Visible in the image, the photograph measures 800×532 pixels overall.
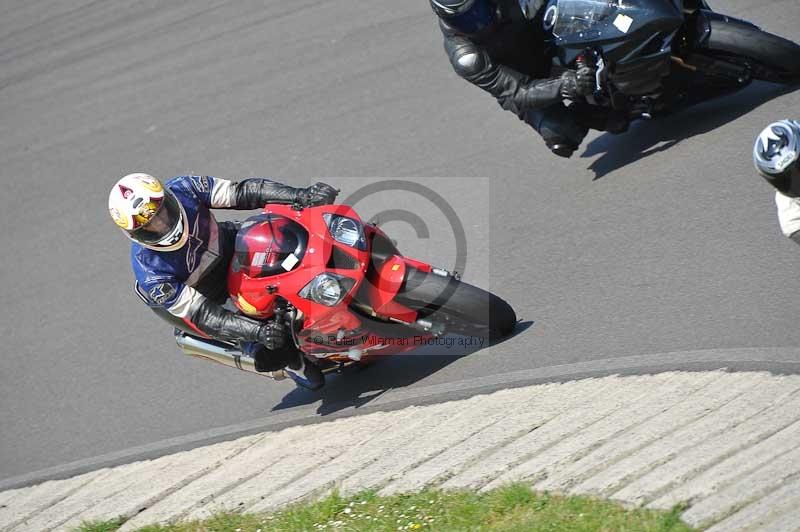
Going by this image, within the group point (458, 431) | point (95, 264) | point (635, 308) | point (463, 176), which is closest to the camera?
point (458, 431)

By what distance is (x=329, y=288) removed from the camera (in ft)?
20.0

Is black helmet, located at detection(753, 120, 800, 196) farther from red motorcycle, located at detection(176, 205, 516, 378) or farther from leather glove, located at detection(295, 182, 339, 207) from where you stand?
leather glove, located at detection(295, 182, 339, 207)

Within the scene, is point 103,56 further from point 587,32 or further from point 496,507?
point 496,507

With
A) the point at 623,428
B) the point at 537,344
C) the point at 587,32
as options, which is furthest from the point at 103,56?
the point at 623,428

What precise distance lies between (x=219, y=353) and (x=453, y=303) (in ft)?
5.56

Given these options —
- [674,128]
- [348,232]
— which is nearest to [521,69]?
[674,128]

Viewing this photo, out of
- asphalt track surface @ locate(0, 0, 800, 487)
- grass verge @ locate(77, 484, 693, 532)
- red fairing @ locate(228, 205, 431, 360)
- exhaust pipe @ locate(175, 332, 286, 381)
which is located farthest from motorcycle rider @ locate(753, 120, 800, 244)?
exhaust pipe @ locate(175, 332, 286, 381)

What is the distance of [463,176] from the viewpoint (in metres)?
8.53

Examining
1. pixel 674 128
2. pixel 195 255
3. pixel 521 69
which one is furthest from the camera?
pixel 674 128

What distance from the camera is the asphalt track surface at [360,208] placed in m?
6.35

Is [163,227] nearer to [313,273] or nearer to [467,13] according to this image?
[313,273]

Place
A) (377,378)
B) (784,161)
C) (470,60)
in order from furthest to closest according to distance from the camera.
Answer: (470,60) < (377,378) < (784,161)

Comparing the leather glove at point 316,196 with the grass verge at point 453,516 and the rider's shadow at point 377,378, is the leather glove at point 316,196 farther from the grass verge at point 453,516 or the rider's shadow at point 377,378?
the grass verge at point 453,516

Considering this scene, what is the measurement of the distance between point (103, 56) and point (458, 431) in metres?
9.29
